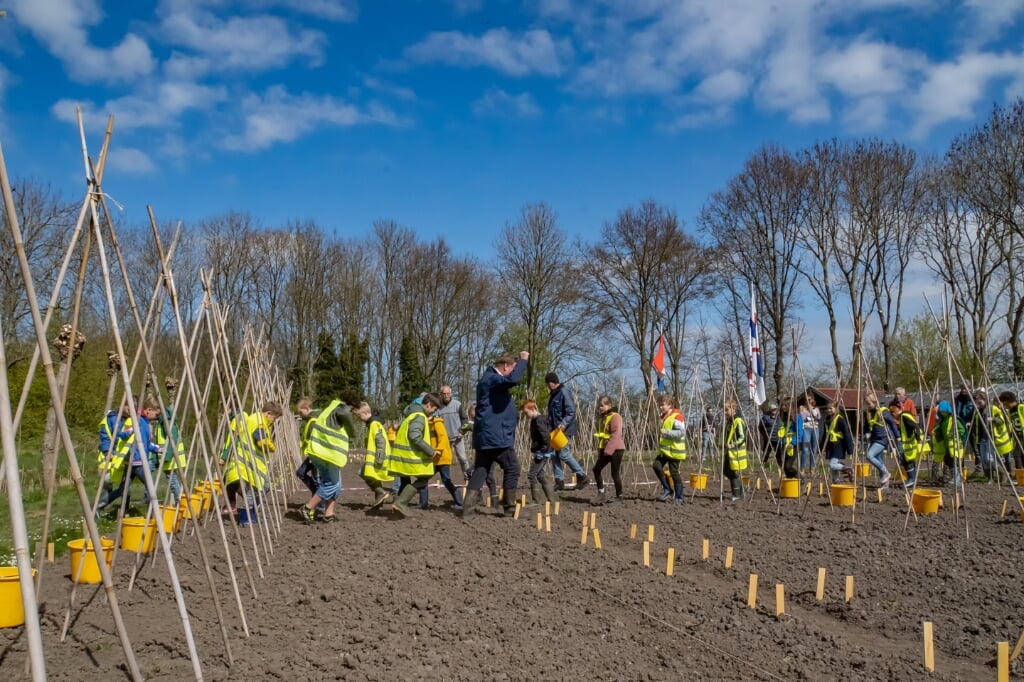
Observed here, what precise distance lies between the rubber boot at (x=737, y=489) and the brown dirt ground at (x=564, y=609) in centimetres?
237

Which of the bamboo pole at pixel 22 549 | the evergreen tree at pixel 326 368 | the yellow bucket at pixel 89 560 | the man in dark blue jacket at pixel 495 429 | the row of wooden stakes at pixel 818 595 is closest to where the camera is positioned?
the bamboo pole at pixel 22 549

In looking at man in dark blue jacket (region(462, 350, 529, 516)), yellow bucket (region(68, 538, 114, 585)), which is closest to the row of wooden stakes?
man in dark blue jacket (region(462, 350, 529, 516))

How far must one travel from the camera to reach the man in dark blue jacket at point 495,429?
8555 mm

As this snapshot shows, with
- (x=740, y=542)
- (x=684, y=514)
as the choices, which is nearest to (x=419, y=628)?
(x=740, y=542)

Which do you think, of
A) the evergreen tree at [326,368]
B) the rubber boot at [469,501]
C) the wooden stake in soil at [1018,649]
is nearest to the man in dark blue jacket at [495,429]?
the rubber boot at [469,501]

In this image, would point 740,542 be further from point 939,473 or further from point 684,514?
point 939,473

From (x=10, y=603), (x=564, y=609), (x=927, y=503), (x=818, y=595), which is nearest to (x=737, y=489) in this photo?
(x=927, y=503)

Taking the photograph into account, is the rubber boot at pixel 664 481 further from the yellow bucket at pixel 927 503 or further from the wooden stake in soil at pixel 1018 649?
the wooden stake in soil at pixel 1018 649

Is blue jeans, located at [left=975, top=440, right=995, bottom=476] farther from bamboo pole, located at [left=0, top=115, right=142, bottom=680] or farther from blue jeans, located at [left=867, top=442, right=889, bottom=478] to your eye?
bamboo pole, located at [left=0, top=115, right=142, bottom=680]

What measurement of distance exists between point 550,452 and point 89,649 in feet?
23.9

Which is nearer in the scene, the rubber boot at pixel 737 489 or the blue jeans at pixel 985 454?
the rubber boot at pixel 737 489

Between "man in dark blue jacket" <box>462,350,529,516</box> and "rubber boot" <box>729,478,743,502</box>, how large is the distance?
3.42 metres

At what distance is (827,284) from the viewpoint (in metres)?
27.8

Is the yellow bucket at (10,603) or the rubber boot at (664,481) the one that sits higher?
the rubber boot at (664,481)
